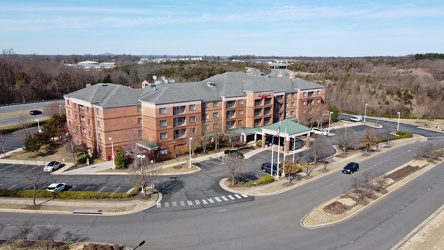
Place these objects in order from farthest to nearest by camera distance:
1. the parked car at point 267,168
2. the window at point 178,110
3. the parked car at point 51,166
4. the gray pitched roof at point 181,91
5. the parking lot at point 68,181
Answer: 1. the window at point 178,110
2. the gray pitched roof at point 181,91
3. the parked car at point 51,166
4. the parked car at point 267,168
5. the parking lot at point 68,181

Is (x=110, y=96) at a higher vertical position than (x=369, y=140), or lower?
higher

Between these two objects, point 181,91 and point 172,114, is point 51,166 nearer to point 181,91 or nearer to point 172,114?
point 172,114

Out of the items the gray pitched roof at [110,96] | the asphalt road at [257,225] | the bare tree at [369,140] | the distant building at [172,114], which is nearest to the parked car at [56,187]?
the asphalt road at [257,225]

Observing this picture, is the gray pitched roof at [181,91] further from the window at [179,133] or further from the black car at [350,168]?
the black car at [350,168]

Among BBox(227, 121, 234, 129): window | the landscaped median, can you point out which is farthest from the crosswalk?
BBox(227, 121, 234, 129): window

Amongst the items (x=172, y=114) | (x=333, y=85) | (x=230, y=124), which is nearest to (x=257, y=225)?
(x=172, y=114)

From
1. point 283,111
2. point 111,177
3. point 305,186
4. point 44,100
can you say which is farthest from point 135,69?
point 305,186

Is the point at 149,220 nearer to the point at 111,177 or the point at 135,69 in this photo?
the point at 111,177

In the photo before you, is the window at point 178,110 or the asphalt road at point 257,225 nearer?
the asphalt road at point 257,225
